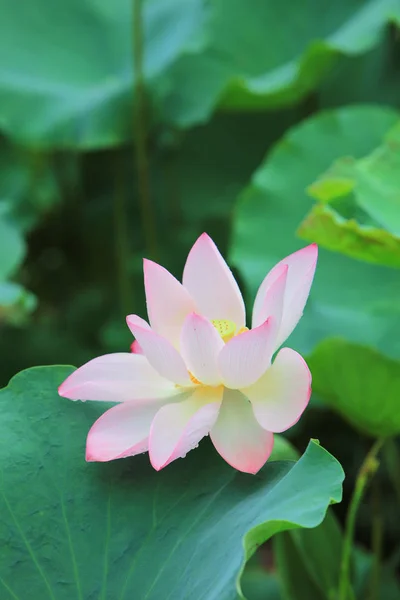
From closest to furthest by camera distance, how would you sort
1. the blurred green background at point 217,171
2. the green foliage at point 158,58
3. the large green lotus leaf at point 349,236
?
the large green lotus leaf at point 349,236 → the blurred green background at point 217,171 → the green foliage at point 158,58

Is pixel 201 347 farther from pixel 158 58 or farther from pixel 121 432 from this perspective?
pixel 158 58

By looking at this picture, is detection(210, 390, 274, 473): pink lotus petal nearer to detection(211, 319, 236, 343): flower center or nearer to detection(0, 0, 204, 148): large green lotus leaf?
detection(211, 319, 236, 343): flower center

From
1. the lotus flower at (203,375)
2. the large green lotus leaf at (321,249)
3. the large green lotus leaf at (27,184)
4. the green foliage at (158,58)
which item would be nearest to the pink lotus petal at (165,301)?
the lotus flower at (203,375)

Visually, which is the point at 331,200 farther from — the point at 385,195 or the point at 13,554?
the point at 13,554

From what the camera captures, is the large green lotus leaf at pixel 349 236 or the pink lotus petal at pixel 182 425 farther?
the large green lotus leaf at pixel 349 236

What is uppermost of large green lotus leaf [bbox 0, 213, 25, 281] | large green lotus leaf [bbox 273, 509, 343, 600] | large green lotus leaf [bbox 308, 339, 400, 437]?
large green lotus leaf [bbox 0, 213, 25, 281]

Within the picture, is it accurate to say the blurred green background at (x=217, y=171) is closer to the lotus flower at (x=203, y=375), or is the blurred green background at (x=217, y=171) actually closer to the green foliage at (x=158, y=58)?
the green foliage at (x=158, y=58)

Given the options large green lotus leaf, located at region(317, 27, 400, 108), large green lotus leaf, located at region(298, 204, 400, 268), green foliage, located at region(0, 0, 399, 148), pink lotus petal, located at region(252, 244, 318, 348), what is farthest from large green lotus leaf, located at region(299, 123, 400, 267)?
large green lotus leaf, located at region(317, 27, 400, 108)
